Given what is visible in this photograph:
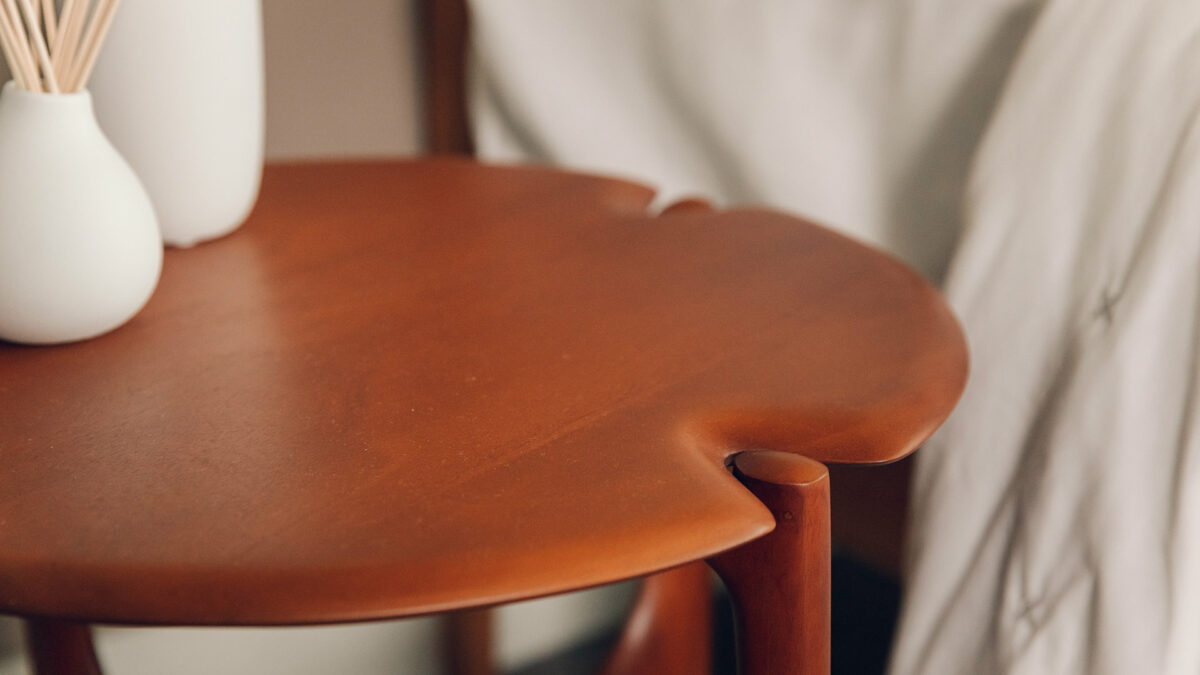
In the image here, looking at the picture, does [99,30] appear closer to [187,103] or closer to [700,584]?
[187,103]

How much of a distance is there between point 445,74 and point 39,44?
0.53 metres

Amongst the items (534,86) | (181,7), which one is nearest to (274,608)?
(181,7)

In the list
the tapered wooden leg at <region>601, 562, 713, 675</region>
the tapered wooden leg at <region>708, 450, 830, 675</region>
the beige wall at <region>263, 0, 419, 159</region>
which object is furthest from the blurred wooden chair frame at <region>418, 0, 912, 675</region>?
the beige wall at <region>263, 0, 419, 159</region>

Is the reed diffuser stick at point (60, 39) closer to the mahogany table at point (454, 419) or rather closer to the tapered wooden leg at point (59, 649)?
the mahogany table at point (454, 419)

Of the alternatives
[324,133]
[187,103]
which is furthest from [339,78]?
[187,103]

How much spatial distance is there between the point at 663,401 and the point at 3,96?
29cm

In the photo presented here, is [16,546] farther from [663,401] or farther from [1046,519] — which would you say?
[1046,519]

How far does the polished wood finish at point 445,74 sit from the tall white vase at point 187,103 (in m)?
0.36

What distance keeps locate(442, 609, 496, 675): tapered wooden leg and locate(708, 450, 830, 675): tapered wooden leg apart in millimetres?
581

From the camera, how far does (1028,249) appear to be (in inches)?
21.9

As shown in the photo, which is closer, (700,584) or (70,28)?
(70,28)

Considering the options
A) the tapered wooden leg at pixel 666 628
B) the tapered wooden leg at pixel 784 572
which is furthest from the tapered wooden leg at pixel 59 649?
the tapered wooden leg at pixel 784 572

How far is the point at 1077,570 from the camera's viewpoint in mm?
512

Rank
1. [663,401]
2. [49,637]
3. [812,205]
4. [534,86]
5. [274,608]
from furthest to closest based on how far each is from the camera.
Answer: [534,86], [812,205], [49,637], [663,401], [274,608]
